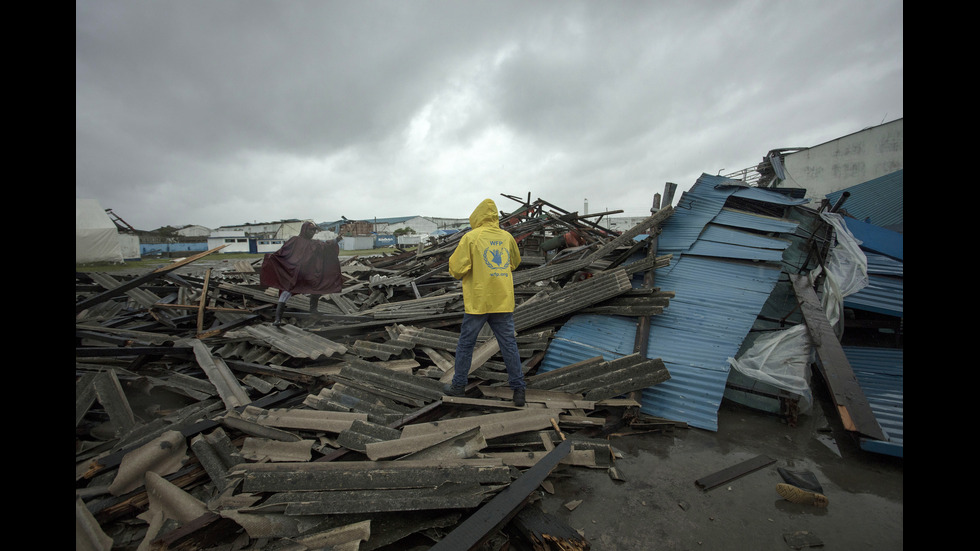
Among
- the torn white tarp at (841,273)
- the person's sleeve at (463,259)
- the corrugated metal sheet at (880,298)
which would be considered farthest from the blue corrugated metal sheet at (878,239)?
the person's sleeve at (463,259)

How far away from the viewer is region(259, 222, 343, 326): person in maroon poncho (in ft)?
21.0

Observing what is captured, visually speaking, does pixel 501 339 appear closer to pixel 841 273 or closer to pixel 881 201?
pixel 841 273

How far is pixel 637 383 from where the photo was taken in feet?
12.6

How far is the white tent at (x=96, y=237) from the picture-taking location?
78.1 feet

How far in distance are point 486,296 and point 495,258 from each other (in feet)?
1.34

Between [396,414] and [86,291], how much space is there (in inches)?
382

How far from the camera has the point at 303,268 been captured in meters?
6.51

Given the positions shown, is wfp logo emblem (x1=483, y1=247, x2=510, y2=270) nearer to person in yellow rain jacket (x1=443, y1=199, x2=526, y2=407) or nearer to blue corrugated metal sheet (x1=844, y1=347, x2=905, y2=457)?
person in yellow rain jacket (x1=443, y1=199, x2=526, y2=407)

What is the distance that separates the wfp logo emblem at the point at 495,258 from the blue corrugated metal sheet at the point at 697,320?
176 centimetres

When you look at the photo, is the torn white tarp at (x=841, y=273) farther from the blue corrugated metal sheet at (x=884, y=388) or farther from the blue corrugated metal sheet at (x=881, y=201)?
the blue corrugated metal sheet at (x=881, y=201)

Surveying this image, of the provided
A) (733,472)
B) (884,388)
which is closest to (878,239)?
(884,388)
